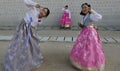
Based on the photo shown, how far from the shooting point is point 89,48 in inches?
213

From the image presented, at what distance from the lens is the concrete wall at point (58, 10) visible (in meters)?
11.8

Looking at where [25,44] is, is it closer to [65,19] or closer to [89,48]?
[89,48]

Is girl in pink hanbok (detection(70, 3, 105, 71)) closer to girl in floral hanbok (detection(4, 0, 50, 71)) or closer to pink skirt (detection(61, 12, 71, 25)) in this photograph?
girl in floral hanbok (detection(4, 0, 50, 71))

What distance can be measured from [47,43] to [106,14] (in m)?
4.82

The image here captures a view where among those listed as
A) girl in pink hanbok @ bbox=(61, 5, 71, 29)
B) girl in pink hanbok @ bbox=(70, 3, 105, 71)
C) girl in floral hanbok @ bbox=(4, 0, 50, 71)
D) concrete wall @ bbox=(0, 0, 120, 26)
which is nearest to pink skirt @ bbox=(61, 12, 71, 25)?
girl in pink hanbok @ bbox=(61, 5, 71, 29)

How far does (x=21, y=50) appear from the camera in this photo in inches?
209

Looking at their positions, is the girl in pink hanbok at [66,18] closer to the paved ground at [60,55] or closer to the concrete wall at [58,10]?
the concrete wall at [58,10]

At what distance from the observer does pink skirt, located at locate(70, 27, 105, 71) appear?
17.5 feet

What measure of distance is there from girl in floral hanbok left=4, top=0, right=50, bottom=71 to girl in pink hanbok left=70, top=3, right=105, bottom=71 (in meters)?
0.84

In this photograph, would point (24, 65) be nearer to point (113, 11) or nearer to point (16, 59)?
point (16, 59)

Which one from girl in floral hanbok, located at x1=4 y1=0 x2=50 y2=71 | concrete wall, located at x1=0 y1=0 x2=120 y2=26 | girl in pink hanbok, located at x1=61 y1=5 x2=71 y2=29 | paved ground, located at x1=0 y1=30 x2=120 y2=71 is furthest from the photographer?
concrete wall, located at x1=0 y1=0 x2=120 y2=26

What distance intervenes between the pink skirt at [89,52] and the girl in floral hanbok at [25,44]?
0.90 m

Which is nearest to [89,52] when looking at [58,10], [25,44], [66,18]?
[25,44]

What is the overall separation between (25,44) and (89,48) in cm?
128
